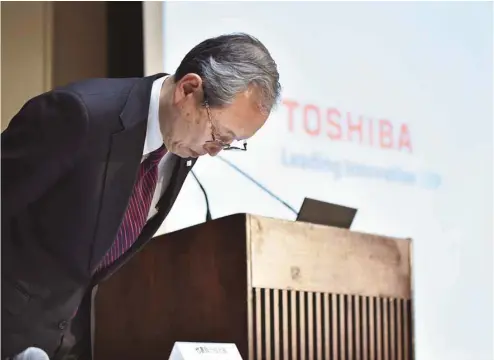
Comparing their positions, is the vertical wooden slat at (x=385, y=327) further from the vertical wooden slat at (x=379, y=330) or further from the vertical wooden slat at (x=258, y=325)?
the vertical wooden slat at (x=258, y=325)

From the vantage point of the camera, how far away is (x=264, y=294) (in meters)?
1.66

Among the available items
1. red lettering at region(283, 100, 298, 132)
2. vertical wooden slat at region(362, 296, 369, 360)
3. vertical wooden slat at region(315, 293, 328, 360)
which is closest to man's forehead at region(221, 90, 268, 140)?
vertical wooden slat at region(315, 293, 328, 360)

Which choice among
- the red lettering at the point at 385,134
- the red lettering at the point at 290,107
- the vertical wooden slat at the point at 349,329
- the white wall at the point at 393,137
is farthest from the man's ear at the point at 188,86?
the red lettering at the point at 385,134

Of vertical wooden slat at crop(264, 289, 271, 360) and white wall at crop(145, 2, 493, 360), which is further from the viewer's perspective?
white wall at crop(145, 2, 493, 360)

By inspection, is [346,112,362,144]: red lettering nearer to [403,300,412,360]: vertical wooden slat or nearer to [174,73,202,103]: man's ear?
[403,300,412,360]: vertical wooden slat

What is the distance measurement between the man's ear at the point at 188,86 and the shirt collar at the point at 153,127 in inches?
1.6

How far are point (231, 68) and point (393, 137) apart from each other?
141 cm

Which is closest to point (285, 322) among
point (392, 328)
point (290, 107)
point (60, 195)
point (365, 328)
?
point (365, 328)

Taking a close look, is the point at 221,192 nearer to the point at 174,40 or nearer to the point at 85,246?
the point at 174,40

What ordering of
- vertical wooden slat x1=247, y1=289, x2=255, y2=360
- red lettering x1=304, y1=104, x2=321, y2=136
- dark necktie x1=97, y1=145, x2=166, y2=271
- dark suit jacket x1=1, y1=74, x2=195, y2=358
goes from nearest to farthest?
dark suit jacket x1=1, y1=74, x2=195, y2=358 < dark necktie x1=97, y1=145, x2=166, y2=271 < vertical wooden slat x1=247, y1=289, x2=255, y2=360 < red lettering x1=304, y1=104, x2=321, y2=136

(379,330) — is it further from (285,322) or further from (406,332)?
(285,322)

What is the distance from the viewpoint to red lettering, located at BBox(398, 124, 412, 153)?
2.71m

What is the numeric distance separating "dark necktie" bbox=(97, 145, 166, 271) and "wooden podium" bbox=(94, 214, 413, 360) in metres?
0.21

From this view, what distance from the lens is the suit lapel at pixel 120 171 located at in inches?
52.6
